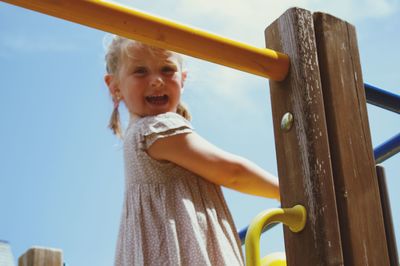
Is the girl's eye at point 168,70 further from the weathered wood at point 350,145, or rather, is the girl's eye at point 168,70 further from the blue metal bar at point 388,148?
the weathered wood at point 350,145

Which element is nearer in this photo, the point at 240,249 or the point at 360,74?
the point at 360,74

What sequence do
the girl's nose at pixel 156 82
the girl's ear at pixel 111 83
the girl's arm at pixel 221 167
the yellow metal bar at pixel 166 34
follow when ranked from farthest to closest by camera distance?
the girl's ear at pixel 111 83 → the girl's nose at pixel 156 82 → the girl's arm at pixel 221 167 → the yellow metal bar at pixel 166 34

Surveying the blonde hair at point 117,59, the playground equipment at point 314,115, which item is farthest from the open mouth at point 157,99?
the playground equipment at point 314,115

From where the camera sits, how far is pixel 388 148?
1.59 meters

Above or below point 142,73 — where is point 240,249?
below

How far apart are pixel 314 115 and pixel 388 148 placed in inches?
27.4

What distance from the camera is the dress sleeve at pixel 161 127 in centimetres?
155

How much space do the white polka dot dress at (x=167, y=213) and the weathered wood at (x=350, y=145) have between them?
518mm

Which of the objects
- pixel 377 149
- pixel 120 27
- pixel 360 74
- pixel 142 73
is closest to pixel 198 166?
pixel 142 73

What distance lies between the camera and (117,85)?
5.91ft

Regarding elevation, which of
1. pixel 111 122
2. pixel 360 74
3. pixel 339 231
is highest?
pixel 111 122

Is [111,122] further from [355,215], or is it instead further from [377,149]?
[355,215]

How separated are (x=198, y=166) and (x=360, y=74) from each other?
554 millimetres

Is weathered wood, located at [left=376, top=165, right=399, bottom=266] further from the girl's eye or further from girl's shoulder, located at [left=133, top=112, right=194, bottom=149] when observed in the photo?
the girl's eye
